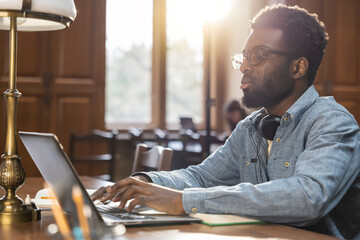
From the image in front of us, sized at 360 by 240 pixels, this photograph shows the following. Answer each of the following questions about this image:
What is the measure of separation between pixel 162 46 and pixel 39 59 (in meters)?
1.50

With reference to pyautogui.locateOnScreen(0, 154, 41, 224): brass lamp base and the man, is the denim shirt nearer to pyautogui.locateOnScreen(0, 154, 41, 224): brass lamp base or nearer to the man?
the man

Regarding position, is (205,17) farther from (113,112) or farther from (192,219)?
(192,219)

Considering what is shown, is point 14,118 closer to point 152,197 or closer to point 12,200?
point 12,200

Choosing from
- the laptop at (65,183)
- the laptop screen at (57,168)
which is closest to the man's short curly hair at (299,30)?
the laptop at (65,183)

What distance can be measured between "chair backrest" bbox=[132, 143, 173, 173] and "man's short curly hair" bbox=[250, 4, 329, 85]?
0.59m

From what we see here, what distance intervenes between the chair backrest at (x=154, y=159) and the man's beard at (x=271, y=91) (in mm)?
467

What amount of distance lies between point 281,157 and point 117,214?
54cm

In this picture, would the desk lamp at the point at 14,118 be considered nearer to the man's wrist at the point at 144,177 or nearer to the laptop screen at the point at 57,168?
the laptop screen at the point at 57,168

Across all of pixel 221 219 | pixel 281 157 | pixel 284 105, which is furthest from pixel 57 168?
pixel 284 105

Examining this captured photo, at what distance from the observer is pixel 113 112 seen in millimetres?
6074

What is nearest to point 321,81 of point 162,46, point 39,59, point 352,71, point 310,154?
point 352,71

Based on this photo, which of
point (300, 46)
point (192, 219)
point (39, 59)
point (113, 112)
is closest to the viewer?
point (192, 219)

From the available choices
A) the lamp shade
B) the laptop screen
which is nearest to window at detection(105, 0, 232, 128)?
the lamp shade

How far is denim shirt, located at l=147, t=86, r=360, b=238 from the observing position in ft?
4.17
